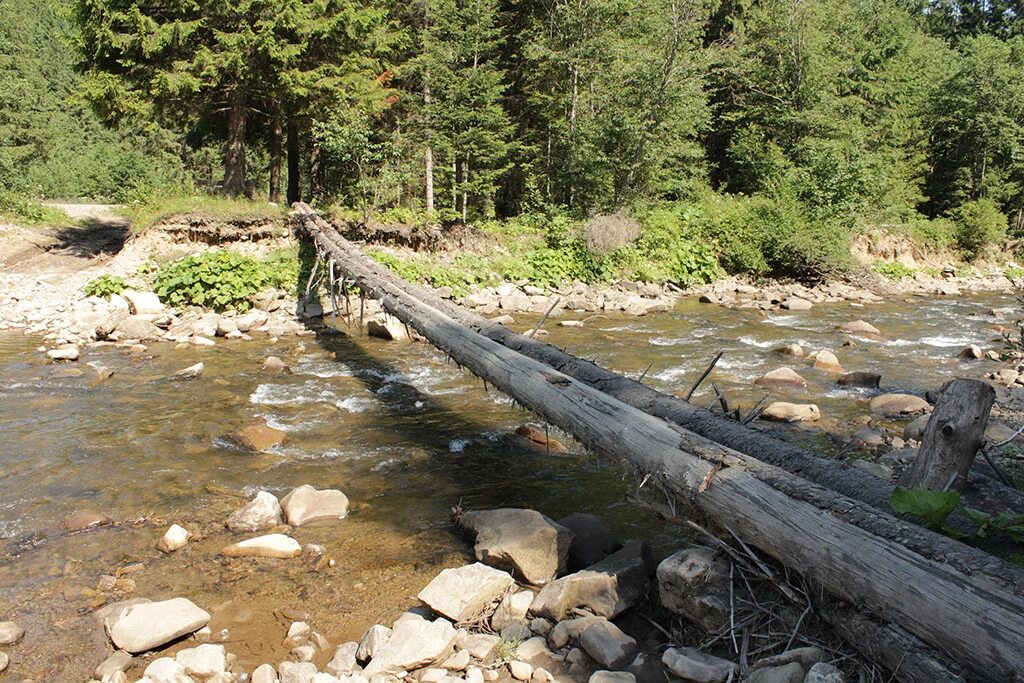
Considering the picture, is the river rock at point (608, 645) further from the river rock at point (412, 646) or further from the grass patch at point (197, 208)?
the grass patch at point (197, 208)

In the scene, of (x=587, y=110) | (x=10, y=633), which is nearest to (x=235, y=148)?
(x=587, y=110)

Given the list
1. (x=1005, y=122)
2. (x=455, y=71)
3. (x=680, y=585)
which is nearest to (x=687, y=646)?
(x=680, y=585)

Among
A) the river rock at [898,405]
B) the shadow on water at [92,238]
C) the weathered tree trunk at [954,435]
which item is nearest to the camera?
the weathered tree trunk at [954,435]

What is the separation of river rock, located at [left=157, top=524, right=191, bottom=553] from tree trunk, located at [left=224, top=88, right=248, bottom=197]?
1604 centimetres

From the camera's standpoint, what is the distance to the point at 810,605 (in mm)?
3201

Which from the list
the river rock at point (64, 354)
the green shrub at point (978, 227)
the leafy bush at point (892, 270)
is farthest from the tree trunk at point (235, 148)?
the green shrub at point (978, 227)

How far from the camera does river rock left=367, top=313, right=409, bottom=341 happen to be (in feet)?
41.9

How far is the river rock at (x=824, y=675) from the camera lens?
9.22ft

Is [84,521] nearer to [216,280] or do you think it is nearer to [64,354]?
[64,354]

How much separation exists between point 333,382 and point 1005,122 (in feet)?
105

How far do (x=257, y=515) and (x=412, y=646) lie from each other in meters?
2.36

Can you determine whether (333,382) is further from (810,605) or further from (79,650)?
(810,605)

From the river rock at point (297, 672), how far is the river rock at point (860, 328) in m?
13.2

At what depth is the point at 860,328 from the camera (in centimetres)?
1401
